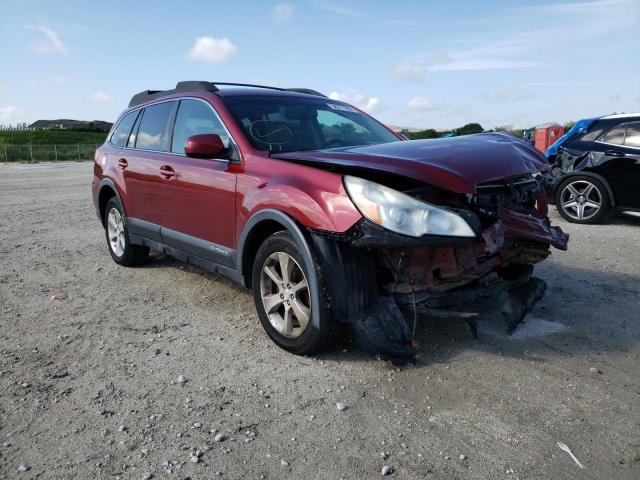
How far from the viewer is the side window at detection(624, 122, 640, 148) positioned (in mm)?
7652

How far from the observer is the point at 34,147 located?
40375 mm

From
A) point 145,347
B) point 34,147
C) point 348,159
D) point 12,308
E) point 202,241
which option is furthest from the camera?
point 34,147

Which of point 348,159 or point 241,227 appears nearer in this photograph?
point 348,159

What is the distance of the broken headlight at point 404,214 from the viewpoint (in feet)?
9.78

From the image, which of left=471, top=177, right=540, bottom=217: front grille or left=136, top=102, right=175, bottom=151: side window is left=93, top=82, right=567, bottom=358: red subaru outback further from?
left=136, top=102, right=175, bottom=151: side window

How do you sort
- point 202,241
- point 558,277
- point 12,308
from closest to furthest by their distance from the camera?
point 202,241 < point 12,308 < point 558,277

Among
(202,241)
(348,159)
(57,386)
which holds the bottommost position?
(57,386)

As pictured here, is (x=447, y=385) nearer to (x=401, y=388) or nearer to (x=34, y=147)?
(x=401, y=388)

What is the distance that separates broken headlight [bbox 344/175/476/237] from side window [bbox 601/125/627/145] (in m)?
6.11

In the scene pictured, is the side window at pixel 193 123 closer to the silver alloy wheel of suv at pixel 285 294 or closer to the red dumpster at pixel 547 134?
the silver alloy wheel of suv at pixel 285 294

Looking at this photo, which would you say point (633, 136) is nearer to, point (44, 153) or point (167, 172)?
point (167, 172)

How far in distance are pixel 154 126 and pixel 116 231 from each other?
61.1 inches

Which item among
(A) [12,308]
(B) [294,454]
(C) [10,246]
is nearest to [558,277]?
(B) [294,454]

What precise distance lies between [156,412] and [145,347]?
3.25 ft
